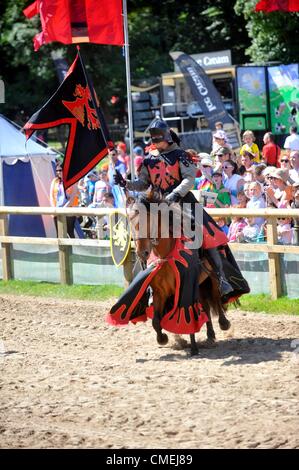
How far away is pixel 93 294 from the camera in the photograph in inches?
495

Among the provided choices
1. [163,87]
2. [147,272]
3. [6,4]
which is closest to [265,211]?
[147,272]

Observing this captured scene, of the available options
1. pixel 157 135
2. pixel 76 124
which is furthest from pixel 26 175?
pixel 157 135

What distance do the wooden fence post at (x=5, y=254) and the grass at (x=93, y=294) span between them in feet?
0.57

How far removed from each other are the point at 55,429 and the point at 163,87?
2234 centimetres

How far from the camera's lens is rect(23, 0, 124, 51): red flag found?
12594 mm

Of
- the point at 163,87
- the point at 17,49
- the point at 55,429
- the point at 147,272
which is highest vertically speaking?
the point at 17,49

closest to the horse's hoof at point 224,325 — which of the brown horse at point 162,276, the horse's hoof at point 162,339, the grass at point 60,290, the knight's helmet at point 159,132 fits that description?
the brown horse at point 162,276

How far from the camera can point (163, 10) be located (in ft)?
133

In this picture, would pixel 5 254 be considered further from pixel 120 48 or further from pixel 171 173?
pixel 120 48

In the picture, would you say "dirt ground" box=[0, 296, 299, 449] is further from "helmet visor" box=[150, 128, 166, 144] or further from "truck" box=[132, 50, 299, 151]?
"truck" box=[132, 50, 299, 151]

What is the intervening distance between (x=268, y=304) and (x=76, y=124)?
10.8 ft

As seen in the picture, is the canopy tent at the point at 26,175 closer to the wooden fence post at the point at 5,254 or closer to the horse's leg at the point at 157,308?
the wooden fence post at the point at 5,254

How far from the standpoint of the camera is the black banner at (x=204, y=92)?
20.0 m
